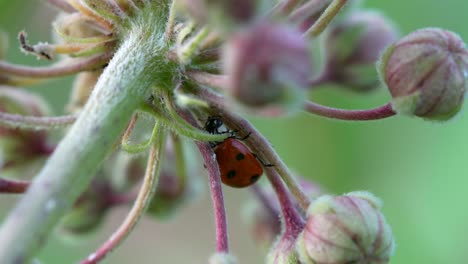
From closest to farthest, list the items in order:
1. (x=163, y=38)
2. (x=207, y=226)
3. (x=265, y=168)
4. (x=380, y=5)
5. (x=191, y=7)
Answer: (x=191, y=7) < (x=163, y=38) < (x=265, y=168) < (x=380, y=5) < (x=207, y=226)

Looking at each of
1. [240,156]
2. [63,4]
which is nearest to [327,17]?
[240,156]

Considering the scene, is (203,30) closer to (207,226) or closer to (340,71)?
(340,71)

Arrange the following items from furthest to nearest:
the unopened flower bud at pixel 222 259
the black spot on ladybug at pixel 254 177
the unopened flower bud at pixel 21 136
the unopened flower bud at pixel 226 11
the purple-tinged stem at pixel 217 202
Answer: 1. the unopened flower bud at pixel 21 136
2. the black spot on ladybug at pixel 254 177
3. the purple-tinged stem at pixel 217 202
4. the unopened flower bud at pixel 222 259
5. the unopened flower bud at pixel 226 11

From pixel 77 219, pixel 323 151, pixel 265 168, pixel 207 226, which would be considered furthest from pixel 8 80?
pixel 207 226

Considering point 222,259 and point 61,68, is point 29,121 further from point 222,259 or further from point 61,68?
point 222,259

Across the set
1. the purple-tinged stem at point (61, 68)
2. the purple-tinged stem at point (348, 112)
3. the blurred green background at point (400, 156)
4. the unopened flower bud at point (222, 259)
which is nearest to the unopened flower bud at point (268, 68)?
the unopened flower bud at point (222, 259)

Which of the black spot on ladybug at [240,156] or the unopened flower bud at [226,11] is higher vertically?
the black spot on ladybug at [240,156]

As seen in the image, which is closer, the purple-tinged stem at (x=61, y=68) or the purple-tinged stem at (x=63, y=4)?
the purple-tinged stem at (x=61, y=68)

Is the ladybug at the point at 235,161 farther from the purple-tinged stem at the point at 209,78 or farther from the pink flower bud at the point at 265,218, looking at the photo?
the pink flower bud at the point at 265,218
